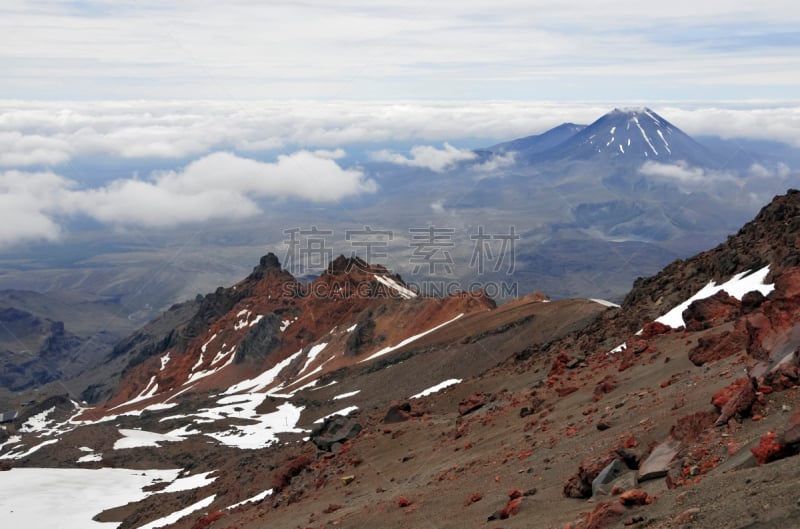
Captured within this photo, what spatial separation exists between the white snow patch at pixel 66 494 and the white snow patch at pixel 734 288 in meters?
27.9

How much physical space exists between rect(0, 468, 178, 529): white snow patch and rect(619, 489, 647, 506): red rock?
106 ft

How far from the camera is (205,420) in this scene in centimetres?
7250

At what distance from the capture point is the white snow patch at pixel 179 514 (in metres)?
35.3

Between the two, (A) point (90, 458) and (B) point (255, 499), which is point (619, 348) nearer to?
(B) point (255, 499)

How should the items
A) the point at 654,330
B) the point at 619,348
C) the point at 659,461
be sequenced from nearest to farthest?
the point at 659,461 → the point at 654,330 → the point at 619,348

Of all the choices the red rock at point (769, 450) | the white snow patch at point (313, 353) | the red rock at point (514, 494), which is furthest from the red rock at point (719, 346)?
the white snow patch at point (313, 353)

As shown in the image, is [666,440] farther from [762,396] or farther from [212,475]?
[212,475]

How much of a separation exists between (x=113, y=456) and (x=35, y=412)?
6515 centimetres

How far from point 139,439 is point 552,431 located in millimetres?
50779

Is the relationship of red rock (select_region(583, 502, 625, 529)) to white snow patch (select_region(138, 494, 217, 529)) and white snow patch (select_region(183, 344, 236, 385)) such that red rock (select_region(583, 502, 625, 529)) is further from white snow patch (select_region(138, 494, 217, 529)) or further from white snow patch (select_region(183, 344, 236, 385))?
white snow patch (select_region(183, 344, 236, 385))

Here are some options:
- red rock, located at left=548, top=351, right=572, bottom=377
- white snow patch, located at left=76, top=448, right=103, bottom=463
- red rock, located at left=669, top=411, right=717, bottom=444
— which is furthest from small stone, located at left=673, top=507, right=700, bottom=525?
white snow patch, located at left=76, top=448, right=103, bottom=463

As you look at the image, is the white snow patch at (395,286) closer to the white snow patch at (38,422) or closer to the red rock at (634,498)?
the white snow patch at (38,422)

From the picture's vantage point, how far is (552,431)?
23.1m

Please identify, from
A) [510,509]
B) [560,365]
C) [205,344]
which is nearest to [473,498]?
[510,509]
